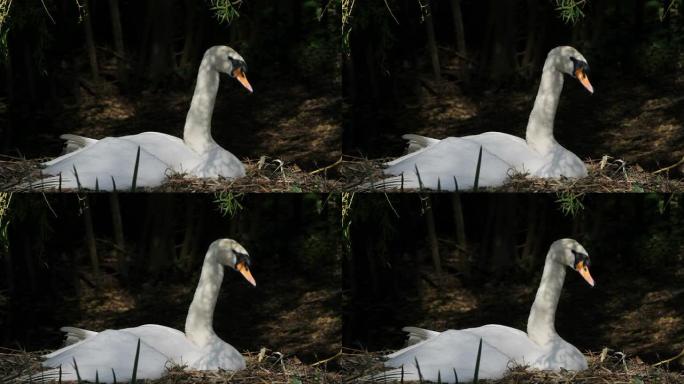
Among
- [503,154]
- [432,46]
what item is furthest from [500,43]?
[503,154]

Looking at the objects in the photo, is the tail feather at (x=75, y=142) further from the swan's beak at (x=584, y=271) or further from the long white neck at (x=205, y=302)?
the swan's beak at (x=584, y=271)

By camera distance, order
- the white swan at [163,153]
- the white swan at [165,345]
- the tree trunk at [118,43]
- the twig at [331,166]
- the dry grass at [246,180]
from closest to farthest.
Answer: the white swan at [165,345], the white swan at [163,153], the dry grass at [246,180], the twig at [331,166], the tree trunk at [118,43]

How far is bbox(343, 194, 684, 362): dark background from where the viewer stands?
8141mm

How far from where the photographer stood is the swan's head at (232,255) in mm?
7959

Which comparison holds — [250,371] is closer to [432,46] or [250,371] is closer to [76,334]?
[76,334]

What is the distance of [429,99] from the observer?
8.27m

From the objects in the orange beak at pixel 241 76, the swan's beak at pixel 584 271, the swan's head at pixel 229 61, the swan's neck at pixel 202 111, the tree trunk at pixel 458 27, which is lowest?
the swan's beak at pixel 584 271

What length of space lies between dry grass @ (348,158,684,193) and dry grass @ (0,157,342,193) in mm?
153

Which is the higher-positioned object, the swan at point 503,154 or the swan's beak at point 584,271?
the swan at point 503,154

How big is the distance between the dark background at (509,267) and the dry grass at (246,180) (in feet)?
1.05

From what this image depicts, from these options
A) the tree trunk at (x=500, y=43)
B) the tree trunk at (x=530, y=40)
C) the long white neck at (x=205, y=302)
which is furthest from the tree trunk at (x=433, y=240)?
the long white neck at (x=205, y=302)

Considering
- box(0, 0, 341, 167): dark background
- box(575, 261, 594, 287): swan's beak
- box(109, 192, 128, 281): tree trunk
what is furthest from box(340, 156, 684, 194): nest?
box(109, 192, 128, 281): tree trunk

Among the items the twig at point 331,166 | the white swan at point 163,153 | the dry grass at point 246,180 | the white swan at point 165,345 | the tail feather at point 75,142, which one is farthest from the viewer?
the twig at point 331,166

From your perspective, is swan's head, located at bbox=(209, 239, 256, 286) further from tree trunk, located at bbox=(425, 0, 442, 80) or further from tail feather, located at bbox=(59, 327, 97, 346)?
tree trunk, located at bbox=(425, 0, 442, 80)
